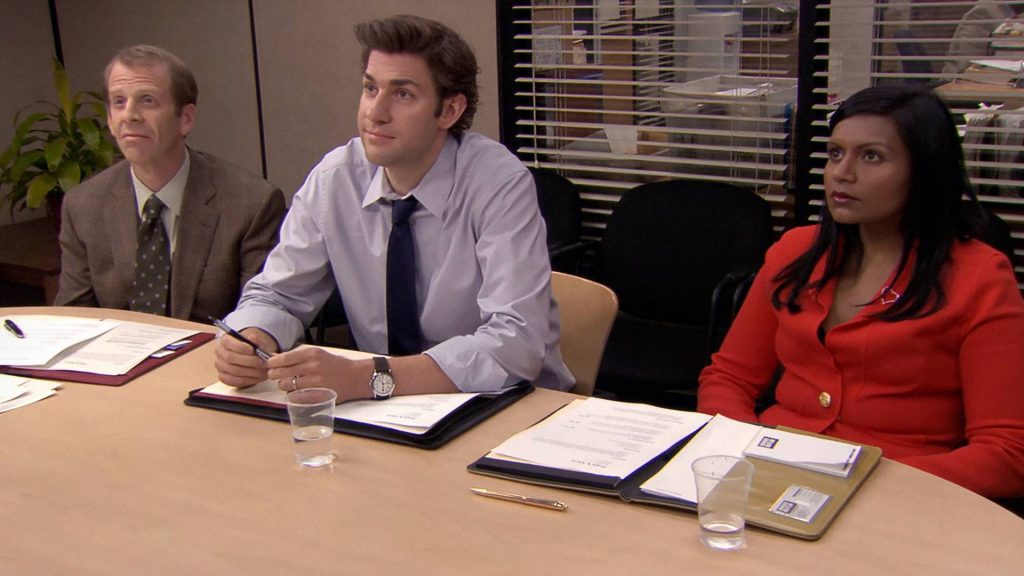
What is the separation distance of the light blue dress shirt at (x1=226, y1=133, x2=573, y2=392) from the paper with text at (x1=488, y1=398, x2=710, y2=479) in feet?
0.90

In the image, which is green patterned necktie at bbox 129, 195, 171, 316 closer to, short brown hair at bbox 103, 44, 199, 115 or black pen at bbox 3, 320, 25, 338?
short brown hair at bbox 103, 44, 199, 115

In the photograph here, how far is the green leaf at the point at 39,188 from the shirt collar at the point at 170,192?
4.37 ft

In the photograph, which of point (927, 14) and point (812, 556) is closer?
point (812, 556)

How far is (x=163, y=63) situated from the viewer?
9.70ft

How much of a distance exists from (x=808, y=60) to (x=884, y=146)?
1624mm

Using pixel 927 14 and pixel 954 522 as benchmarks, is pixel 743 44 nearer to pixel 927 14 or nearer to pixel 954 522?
pixel 927 14

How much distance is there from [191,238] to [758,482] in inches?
71.7

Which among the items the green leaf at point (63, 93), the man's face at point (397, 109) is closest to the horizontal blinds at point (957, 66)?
the man's face at point (397, 109)

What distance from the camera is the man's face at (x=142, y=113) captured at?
114 inches

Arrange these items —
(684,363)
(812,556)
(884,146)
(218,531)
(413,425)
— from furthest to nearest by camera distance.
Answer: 1. (684,363)
2. (884,146)
3. (413,425)
4. (218,531)
5. (812,556)

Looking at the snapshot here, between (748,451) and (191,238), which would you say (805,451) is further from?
(191,238)

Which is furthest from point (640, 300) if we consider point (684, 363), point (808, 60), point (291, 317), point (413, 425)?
point (413, 425)

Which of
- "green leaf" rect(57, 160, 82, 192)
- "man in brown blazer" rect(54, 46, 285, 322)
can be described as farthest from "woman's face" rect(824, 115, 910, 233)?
"green leaf" rect(57, 160, 82, 192)

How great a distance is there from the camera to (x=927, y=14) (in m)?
3.49
